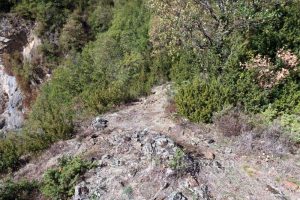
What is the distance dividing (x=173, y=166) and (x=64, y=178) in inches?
77.6

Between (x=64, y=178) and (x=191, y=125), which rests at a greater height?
(x=191, y=125)

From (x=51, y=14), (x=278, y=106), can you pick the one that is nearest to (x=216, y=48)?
(x=278, y=106)

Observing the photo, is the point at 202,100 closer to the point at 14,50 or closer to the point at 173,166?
the point at 173,166

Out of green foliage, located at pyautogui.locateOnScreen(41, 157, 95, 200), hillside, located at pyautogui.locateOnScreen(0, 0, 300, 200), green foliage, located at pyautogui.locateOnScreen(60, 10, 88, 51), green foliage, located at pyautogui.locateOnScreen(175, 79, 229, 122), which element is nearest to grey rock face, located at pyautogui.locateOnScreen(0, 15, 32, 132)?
green foliage, located at pyautogui.locateOnScreen(60, 10, 88, 51)

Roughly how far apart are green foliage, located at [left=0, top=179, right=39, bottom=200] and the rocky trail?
58 centimetres

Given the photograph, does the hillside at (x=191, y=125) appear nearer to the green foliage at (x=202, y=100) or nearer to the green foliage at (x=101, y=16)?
the green foliage at (x=202, y=100)

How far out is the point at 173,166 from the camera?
19.3 feet

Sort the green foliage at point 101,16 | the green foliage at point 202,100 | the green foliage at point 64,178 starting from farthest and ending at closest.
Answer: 1. the green foliage at point 101,16
2. the green foliage at point 202,100
3. the green foliage at point 64,178

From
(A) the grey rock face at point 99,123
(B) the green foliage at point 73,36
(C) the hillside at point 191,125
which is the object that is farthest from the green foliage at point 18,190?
(B) the green foliage at point 73,36

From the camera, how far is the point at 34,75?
17.6m

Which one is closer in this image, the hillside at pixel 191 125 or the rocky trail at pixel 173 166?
the rocky trail at pixel 173 166

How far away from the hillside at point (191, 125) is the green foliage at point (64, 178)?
0.06 ft

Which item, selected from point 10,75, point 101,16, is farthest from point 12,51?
point 101,16

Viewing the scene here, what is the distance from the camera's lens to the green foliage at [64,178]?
239 inches
